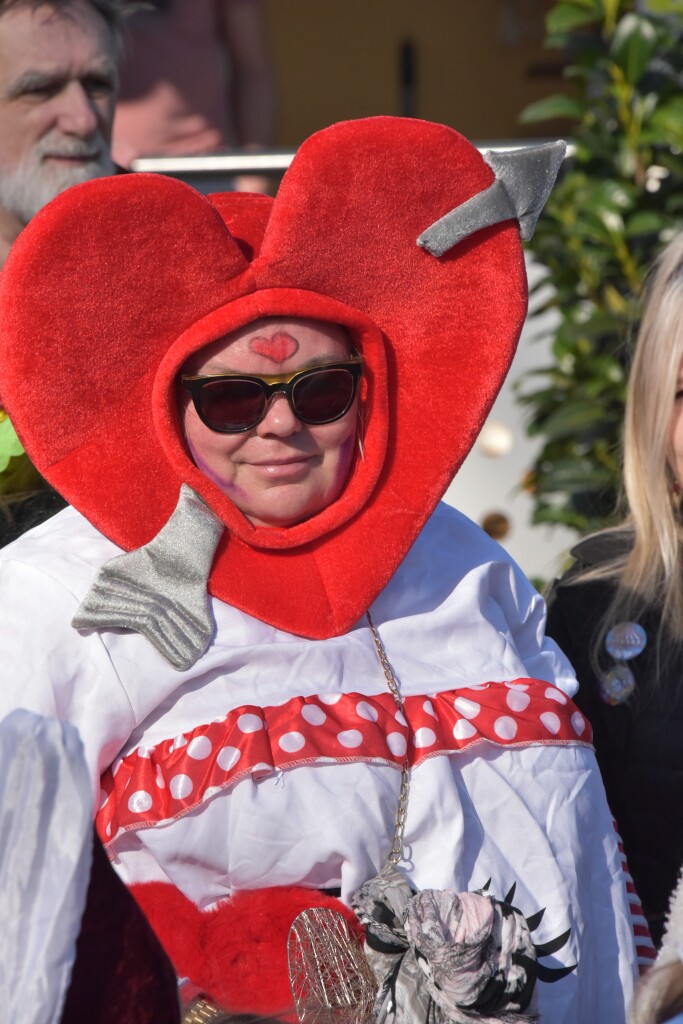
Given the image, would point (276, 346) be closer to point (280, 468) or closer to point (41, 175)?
point (280, 468)

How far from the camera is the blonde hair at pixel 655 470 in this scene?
8.14 ft

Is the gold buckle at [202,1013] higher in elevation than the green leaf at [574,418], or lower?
higher

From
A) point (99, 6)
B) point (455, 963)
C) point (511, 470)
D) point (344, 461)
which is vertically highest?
point (99, 6)

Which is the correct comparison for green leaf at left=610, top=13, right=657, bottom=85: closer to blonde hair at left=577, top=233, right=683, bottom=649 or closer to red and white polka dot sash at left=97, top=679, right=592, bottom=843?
blonde hair at left=577, top=233, right=683, bottom=649

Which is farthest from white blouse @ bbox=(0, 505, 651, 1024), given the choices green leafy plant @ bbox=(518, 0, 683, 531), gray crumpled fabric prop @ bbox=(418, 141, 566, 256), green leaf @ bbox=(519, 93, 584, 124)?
green leaf @ bbox=(519, 93, 584, 124)

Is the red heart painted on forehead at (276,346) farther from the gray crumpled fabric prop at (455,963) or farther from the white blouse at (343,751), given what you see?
the gray crumpled fabric prop at (455,963)

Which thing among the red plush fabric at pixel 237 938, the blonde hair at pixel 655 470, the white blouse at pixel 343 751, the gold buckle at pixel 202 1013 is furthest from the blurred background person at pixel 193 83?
the gold buckle at pixel 202 1013

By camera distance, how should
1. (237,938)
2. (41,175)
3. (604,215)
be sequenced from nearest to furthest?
(237,938) → (41,175) → (604,215)

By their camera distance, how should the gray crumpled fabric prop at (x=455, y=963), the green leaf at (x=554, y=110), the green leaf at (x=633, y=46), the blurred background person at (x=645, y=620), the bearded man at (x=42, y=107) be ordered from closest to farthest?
the gray crumpled fabric prop at (x=455, y=963), the blurred background person at (x=645, y=620), the bearded man at (x=42, y=107), the green leaf at (x=633, y=46), the green leaf at (x=554, y=110)

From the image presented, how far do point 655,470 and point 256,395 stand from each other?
1074mm

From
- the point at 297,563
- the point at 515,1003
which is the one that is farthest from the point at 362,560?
the point at 515,1003

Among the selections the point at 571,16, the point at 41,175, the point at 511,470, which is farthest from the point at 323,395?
the point at 511,470

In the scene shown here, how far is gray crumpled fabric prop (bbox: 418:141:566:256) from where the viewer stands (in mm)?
1900

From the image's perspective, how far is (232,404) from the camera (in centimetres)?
178
